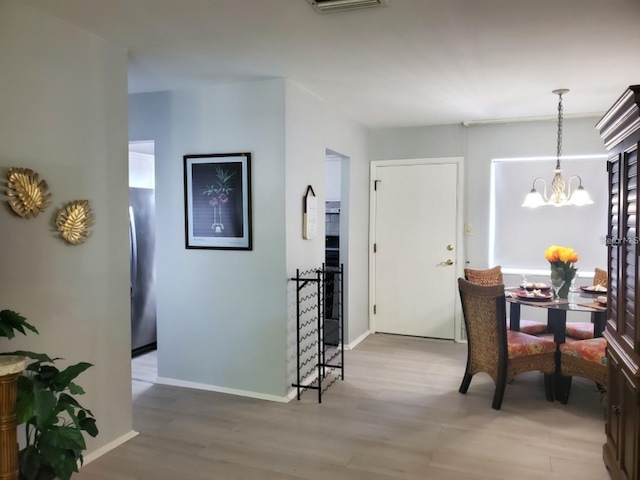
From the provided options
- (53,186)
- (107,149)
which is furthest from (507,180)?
(53,186)

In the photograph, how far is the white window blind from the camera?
4875 millimetres

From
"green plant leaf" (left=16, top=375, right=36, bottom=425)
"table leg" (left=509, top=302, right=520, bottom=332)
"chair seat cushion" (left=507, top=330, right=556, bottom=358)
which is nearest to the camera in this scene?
"green plant leaf" (left=16, top=375, right=36, bottom=425)

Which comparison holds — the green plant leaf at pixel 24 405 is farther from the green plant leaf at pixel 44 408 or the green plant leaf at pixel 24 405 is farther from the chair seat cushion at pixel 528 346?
the chair seat cushion at pixel 528 346

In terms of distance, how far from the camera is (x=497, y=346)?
352cm

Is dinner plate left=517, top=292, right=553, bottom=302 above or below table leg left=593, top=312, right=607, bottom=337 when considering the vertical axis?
above

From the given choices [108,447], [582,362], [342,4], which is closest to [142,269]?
[108,447]

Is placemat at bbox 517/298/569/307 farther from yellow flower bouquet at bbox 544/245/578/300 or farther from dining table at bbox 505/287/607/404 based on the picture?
yellow flower bouquet at bbox 544/245/578/300

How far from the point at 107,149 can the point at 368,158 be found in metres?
3.25

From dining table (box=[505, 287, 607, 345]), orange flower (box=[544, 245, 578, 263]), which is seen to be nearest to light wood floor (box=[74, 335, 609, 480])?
dining table (box=[505, 287, 607, 345])

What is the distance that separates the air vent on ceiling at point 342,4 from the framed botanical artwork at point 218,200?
1.48m

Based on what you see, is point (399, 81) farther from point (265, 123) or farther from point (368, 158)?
point (368, 158)

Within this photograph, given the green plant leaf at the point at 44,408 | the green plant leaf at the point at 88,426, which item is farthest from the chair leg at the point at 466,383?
the green plant leaf at the point at 44,408

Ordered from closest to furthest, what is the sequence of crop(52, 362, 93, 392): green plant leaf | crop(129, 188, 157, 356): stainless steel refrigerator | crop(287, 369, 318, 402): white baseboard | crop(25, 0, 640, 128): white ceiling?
crop(52, 362, 93, 392): green plant leaf → crop(25, 0, 640, 128): white ceiling → crop(287, 369, 318, 402): white baseboard → crop(129, 188, 157, 356): stainless steel refrigerator

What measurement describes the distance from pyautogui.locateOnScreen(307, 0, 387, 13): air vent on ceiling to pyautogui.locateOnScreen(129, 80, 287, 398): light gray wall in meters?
1.24
